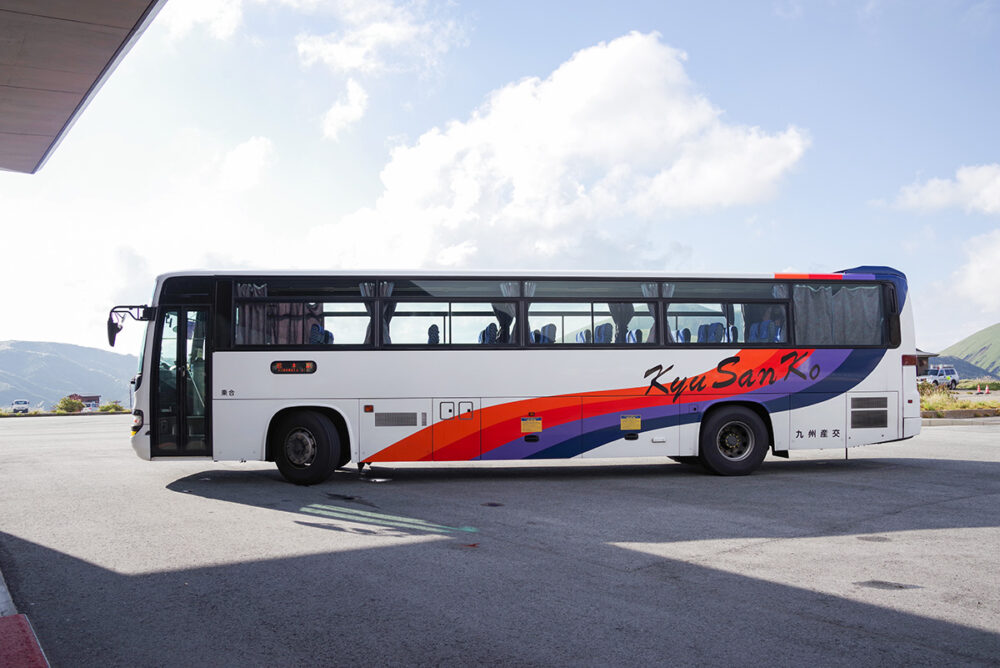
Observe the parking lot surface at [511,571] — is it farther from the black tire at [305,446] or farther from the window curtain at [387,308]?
the window curtain at [387,308]

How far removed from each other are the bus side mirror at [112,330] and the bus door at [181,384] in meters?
0.55

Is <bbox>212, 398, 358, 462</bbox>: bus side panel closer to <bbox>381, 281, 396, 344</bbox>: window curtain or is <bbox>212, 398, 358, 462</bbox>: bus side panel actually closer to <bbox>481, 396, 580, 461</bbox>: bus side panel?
<bbox>381, 281, 396, 344</bbox>: window curtain

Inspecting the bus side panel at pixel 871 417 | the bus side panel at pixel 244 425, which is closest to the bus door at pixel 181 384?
the bus side panel at pixel 244 425

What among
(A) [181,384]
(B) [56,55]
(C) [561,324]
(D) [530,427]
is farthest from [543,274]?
(B) [56,55]

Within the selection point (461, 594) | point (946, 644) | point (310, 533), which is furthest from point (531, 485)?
point (946, 644)

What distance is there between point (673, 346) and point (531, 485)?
3101mm

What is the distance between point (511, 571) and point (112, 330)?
7813 mm

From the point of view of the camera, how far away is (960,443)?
55.0ft

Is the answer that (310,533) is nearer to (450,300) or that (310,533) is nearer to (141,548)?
(141,548)

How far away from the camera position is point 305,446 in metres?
11.0

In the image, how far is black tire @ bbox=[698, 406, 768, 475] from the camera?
1170 centimetres

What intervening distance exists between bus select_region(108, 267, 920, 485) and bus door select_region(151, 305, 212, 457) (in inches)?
0.8

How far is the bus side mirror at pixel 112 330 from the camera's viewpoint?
10953mm

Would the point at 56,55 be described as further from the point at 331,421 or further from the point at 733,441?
the point at 733,441
